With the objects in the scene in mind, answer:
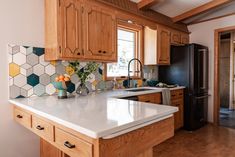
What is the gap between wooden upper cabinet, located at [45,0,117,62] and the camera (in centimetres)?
200

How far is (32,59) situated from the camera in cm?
211

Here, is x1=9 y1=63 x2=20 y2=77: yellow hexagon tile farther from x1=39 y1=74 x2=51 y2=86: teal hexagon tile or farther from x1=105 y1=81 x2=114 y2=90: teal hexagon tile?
x1=105 y1=81 x2=114 y2=90: teal hexagon tile

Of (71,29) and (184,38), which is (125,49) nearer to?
(71,29)

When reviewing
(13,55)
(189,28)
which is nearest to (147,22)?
(189,28)

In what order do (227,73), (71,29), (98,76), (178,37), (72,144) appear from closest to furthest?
1. (72,144)
2. (71,29)
3. (98,76)
4. (178,37)
5. (227,73)

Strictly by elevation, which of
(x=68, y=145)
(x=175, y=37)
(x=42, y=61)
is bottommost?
(x=68, y=145)

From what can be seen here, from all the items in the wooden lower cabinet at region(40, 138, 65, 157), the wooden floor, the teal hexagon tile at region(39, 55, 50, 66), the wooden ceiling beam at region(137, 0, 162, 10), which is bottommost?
the wooden floor

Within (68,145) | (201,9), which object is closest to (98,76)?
(68,145)

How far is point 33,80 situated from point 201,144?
2.72 meters

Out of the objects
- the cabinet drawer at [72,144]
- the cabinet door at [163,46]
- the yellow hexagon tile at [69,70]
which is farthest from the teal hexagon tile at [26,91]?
the cabinet door at [163,46]

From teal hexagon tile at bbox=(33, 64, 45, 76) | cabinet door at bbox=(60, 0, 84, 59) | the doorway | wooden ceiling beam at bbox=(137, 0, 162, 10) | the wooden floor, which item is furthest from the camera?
the doorway

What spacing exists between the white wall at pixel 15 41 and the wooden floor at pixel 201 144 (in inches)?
68.1

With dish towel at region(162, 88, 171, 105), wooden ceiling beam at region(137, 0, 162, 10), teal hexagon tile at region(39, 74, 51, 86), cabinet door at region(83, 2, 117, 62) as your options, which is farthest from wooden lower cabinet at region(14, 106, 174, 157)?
wooden ceiling beam at region(137, 0, 162, 10)

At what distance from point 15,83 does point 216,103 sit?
12.9ft
